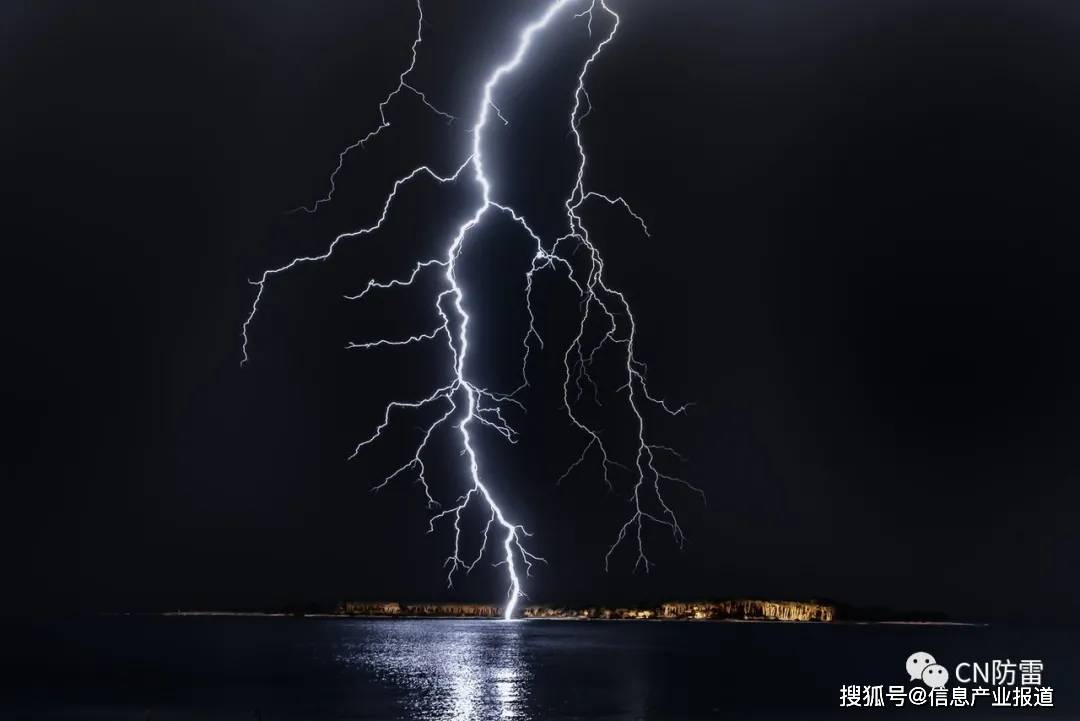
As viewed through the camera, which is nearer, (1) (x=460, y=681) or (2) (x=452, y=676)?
(1) (x=460, y=681)

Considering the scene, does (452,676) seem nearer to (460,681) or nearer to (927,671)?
(460,681)

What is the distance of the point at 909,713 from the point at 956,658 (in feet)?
68.6

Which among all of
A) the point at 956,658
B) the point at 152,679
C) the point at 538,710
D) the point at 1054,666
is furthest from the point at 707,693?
the point at 956,658

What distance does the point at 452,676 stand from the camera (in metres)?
27.9

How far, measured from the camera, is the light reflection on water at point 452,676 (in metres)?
19.5

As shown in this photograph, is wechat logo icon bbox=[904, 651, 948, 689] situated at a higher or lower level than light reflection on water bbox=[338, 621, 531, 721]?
higher

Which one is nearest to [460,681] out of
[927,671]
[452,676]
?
[452,676]

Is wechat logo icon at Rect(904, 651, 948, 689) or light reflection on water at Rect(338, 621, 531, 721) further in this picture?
wechat logo icon at Rect(904, 651, 948, 689)

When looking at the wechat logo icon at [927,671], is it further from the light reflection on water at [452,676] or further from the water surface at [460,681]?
the light reflection on water at [452,676]

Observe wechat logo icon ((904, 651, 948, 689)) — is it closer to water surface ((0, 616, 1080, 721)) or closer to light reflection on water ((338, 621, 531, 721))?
water surface ((0, 616, 1080, 721))

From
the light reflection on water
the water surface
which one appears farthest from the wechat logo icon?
the light reflection on water

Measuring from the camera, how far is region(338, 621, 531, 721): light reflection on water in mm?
19500

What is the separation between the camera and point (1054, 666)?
32688 mm

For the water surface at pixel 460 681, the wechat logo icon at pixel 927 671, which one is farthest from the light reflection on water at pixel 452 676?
the wechat logo icon at pixel 927 671
